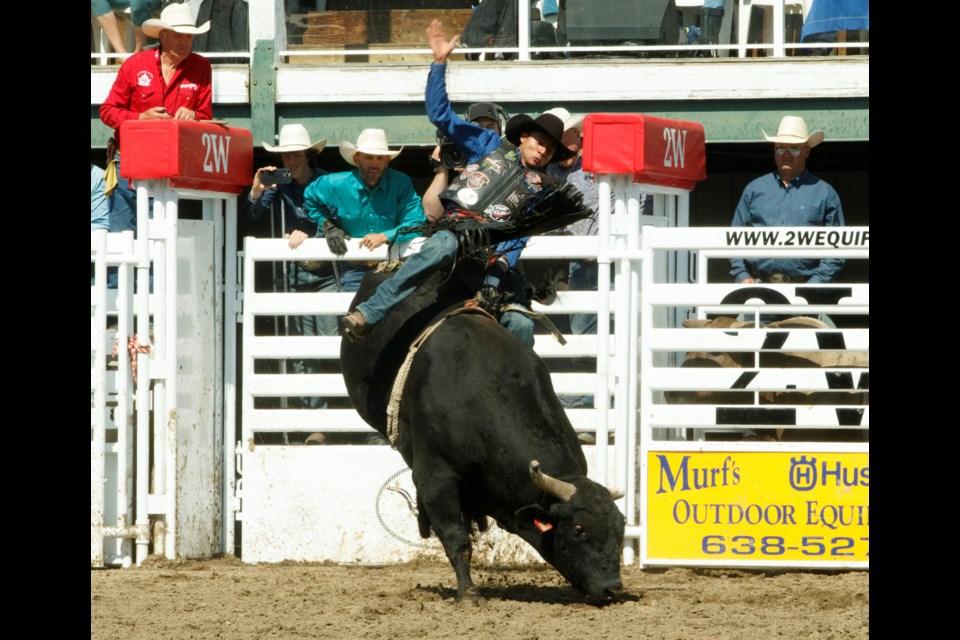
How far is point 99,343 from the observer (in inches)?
335

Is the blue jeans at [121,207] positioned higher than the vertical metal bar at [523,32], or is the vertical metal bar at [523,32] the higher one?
the vertical metal bar at [523,32]

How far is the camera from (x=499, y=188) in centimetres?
724

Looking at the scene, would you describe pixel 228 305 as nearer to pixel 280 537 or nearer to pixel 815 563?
pixel 280 537

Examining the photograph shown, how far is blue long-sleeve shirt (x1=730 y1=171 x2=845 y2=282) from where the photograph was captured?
914cm

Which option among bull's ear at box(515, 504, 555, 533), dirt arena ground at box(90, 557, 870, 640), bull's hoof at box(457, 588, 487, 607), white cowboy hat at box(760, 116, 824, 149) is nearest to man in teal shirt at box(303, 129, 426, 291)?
dirt arena ground at box(90, 557, 870, 640)

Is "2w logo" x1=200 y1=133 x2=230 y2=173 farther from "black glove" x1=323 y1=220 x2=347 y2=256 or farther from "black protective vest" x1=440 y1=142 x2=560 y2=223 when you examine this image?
"black protective vest" x1=440 y1=142 x2=560 y2=223

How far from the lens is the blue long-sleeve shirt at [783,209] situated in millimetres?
9141

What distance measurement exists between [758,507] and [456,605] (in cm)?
210

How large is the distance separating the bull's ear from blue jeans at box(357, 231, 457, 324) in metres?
1.28

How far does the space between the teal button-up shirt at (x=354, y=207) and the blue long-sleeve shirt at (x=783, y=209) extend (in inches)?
80.9

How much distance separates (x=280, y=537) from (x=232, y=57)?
165 inches

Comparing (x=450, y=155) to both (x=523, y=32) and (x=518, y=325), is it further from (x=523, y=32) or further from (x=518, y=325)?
(x=523, y=32)

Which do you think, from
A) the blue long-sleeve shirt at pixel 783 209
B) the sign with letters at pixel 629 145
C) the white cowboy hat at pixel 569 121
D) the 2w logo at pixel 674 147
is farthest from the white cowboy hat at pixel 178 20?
the blue long-sleeve shirt at pixel 783 209

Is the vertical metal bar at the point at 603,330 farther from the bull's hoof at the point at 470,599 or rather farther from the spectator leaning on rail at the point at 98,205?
the spectator leaning on rail at the point at 98,205
